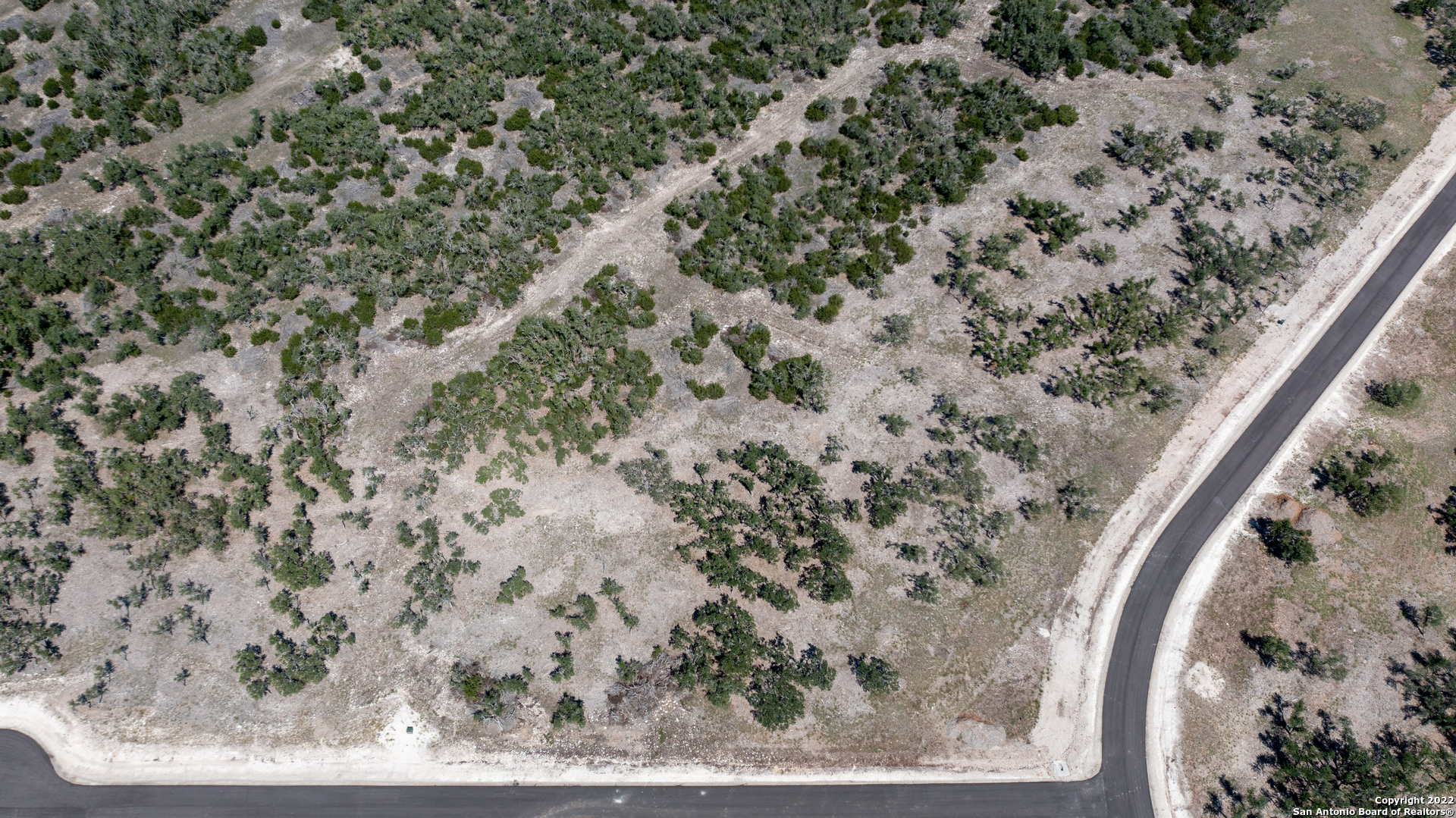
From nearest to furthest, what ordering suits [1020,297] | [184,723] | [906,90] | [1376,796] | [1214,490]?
1. [1376,796]
2. [184,723]
3. [1214,490]
4. [1020,297]
5. [906,90]

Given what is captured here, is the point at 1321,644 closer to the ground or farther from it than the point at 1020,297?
closer to the ground

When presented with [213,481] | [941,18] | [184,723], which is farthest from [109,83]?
[941,18]

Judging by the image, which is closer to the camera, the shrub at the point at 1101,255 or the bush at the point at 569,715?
the bush at the point at 569,715

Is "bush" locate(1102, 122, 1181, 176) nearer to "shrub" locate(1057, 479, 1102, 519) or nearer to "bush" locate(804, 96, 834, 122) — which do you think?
"bush" locate(804, 96, 834, 122)

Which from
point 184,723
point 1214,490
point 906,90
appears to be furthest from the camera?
point 906,90

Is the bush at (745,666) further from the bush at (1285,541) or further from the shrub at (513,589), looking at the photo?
the bush at (1285,541)

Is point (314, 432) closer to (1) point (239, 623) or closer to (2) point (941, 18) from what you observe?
(1) point (239, 623)

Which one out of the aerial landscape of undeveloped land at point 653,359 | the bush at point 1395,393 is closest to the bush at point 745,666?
the aerial landscape of undeveloped land at point 653,359

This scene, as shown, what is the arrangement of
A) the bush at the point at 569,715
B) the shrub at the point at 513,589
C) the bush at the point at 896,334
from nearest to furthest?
the bush at the point at 569,715, the shrub at the point at 513,589, the bush at the point at 896,334

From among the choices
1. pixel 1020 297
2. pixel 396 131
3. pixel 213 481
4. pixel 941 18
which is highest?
pixel 941 18
